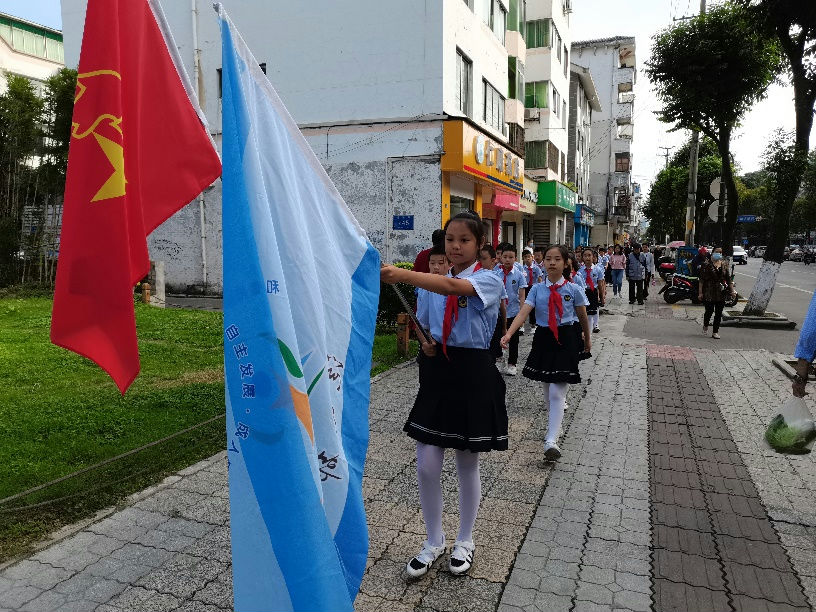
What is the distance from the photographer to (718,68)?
1675cm

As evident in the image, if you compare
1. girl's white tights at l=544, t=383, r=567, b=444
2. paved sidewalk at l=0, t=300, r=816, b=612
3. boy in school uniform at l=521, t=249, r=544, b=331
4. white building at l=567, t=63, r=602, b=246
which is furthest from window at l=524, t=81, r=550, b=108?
girl's white tights at l=544, t=383, r=567, b=444

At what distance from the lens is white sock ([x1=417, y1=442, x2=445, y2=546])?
3320 millimetres

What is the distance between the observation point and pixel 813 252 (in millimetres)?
53469

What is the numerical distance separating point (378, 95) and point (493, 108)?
543 cm

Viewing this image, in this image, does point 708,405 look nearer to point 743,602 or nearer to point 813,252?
point 743,602

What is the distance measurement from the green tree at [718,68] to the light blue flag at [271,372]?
17.1 meters

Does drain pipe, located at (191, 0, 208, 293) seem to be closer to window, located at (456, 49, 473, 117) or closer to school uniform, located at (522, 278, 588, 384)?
window, located at (456, 49, 473, 117)

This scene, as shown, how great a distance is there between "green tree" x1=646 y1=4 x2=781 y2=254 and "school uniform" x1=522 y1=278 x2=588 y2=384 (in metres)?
14.0

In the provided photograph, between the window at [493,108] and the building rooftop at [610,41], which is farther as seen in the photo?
the building rooftop at [610,41]

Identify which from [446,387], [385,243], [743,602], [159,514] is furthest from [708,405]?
[385,243]

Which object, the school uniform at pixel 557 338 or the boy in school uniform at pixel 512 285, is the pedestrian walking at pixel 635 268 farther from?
the school uniform at pixel 557 338

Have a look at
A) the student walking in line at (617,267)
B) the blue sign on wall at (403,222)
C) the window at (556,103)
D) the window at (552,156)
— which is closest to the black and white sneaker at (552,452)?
the blue sign on wall at (403,222)

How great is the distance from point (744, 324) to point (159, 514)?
44.6 ft

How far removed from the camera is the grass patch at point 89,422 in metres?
4.14
